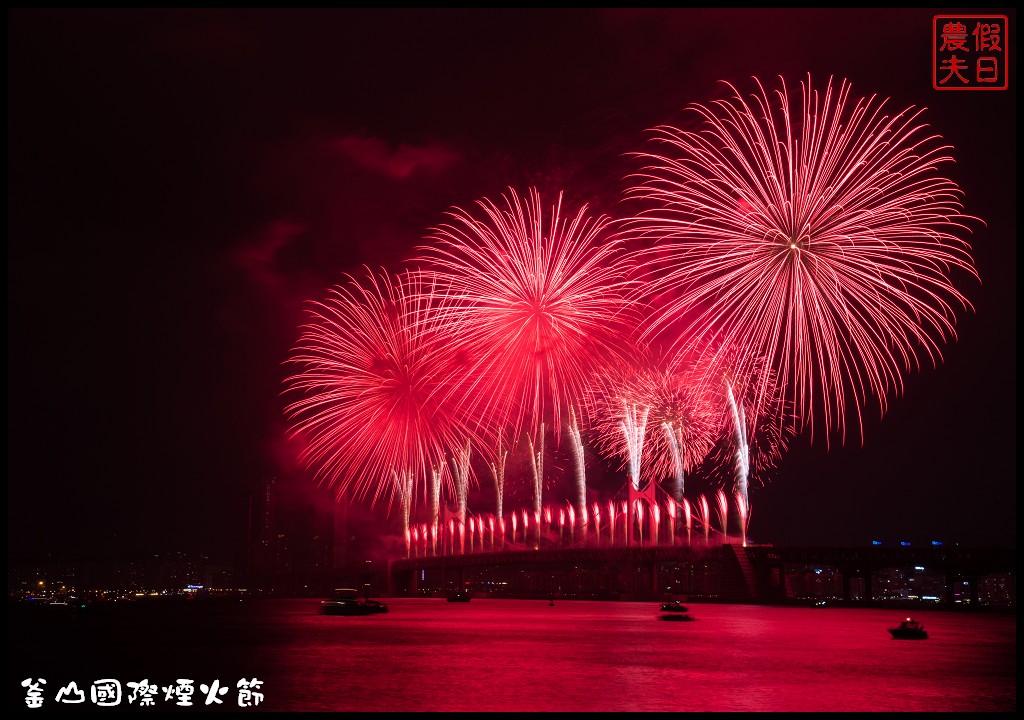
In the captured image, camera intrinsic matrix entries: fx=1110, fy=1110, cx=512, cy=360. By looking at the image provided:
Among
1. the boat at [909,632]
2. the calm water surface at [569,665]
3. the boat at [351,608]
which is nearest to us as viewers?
the calm water surface at [569,665]

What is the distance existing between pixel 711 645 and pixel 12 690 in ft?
136

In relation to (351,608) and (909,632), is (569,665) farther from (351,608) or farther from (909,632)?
(351,608)

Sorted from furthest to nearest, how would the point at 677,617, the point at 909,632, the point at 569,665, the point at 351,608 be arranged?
1. the point at 351,608
2. the point at 677,617
3. the point at 909,632
4. the point at 569,665

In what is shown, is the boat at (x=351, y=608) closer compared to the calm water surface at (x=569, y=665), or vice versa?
the calm water surface at (x=569, y=665)

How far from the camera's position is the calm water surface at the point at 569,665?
42094mm

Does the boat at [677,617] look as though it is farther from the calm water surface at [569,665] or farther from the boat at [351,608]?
the boat at [351,608]

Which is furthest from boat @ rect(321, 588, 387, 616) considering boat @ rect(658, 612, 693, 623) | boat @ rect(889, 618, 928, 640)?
boat @ rect(889, 618, 928, 640)

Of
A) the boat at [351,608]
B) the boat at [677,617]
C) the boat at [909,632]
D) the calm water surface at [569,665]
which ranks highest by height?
the calm water surface at [569,665]

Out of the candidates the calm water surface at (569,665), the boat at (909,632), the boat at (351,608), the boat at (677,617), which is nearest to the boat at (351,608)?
the boat at (351,608)

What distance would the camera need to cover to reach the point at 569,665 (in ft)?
183

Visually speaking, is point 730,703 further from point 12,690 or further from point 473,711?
point 12,690

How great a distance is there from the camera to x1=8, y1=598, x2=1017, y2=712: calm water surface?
42.1m

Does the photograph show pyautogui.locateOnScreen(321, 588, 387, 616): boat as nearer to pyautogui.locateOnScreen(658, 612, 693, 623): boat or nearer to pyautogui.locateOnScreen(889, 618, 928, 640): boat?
pyautogui.locateOnScreen(658, 612, 693, 623): boat

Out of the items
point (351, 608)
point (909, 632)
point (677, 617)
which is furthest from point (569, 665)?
point (351, 608)
